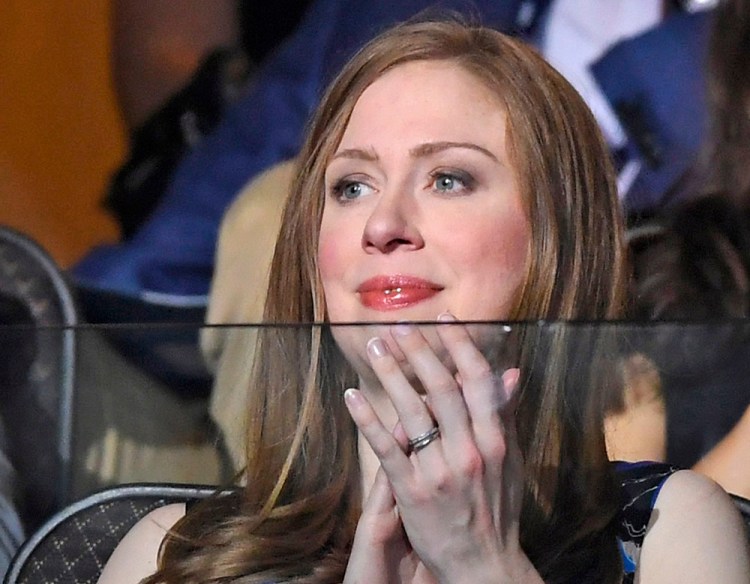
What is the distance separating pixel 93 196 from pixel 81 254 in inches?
3.6

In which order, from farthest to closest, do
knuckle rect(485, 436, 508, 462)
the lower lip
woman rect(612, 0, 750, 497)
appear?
1. woman rect(612, 0, 750, 497)
2. the lower lip
3. knuckle rect(485, 436, 508, 462)

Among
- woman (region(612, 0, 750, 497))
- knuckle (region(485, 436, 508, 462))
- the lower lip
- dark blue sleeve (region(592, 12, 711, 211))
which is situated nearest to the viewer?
knuckle (region(485, 436, 508, 462))

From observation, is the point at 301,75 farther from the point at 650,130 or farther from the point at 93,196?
the point at 650,130

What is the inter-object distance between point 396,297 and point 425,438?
159mm

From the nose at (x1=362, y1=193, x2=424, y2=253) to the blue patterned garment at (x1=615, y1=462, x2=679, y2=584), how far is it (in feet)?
0.64

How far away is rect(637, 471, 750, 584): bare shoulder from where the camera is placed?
1.90ft

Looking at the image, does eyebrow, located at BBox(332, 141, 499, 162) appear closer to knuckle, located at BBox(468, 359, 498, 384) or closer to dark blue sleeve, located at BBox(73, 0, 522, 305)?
knuckle, located at BBox(468, 359, 498, 384)

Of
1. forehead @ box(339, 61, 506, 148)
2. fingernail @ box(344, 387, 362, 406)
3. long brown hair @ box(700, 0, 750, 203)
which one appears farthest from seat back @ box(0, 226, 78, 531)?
long brown hair @ box(700, 0, 750, 203)

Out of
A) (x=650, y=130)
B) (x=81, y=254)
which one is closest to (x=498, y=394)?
(x=650, y=130)

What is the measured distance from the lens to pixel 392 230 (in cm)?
70

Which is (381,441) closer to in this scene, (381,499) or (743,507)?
(381,499)

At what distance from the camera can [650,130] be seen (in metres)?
1.67

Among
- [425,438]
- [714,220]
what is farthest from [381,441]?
[714,220]

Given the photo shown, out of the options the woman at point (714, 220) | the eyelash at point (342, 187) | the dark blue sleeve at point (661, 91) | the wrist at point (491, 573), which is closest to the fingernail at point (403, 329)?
the wrist at point (491, 573)
